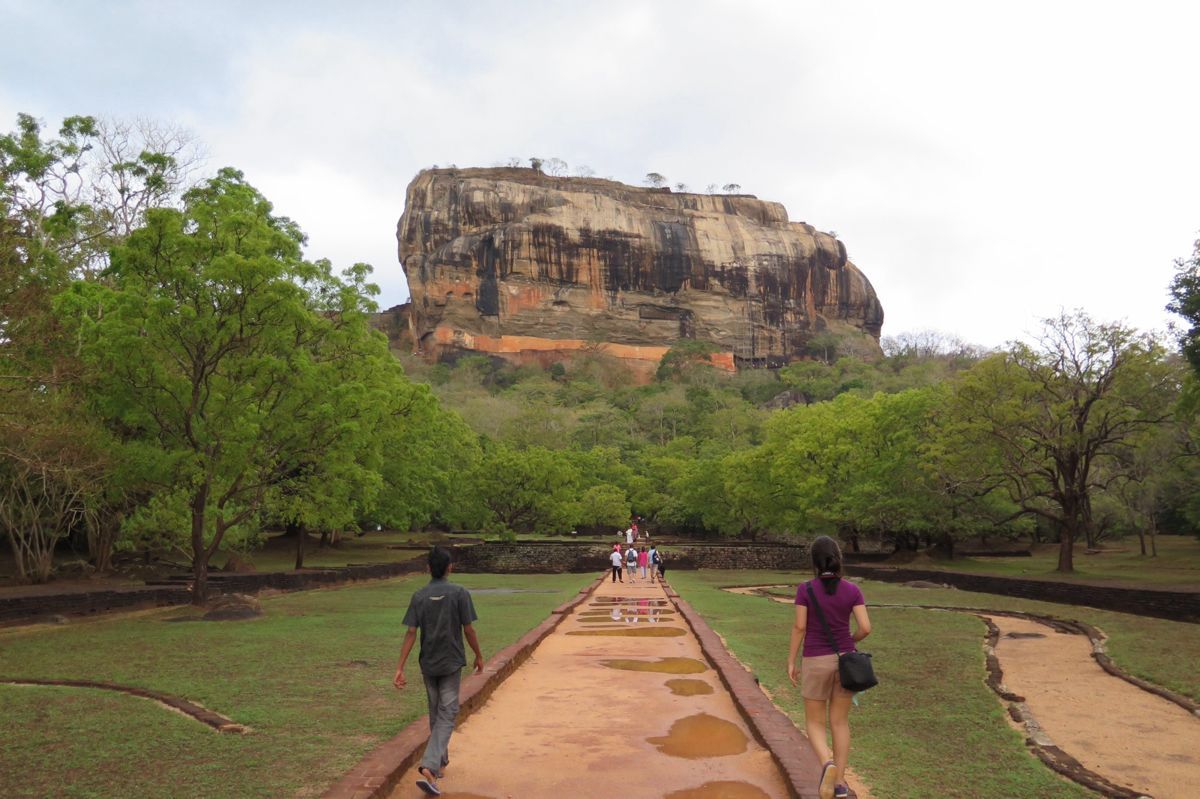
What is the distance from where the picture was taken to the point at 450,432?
1757 inches

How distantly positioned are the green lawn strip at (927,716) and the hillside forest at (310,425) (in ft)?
34.4

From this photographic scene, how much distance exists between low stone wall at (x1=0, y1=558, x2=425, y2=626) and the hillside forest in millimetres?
1165

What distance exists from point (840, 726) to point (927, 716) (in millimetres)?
3022

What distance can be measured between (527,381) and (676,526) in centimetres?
5266

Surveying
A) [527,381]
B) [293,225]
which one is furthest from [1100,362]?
[527,381]

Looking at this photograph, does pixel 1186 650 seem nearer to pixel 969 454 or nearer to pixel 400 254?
pixel 969 454

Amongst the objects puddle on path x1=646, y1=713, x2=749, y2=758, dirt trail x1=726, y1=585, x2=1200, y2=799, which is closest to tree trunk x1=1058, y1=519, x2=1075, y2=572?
dirt trail x1=726, y1=585, x2=1200, y2=799

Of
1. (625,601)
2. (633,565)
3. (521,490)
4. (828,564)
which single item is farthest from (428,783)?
(521,490)

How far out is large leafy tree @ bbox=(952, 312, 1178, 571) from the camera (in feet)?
84.0

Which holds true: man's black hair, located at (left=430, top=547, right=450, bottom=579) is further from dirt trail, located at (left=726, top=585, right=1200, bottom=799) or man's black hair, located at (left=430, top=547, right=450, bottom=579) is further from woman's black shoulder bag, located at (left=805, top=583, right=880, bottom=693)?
dirt trail, located at (left=726, top=585, right=1200, bottom=799)

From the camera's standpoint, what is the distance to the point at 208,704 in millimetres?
7898

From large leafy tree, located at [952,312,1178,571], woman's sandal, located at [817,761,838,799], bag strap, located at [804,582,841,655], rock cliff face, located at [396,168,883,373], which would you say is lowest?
woman's sandal, located at [817,761,838,799]

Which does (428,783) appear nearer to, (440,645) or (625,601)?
(440,645)

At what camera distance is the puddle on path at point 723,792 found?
18.0 ft
